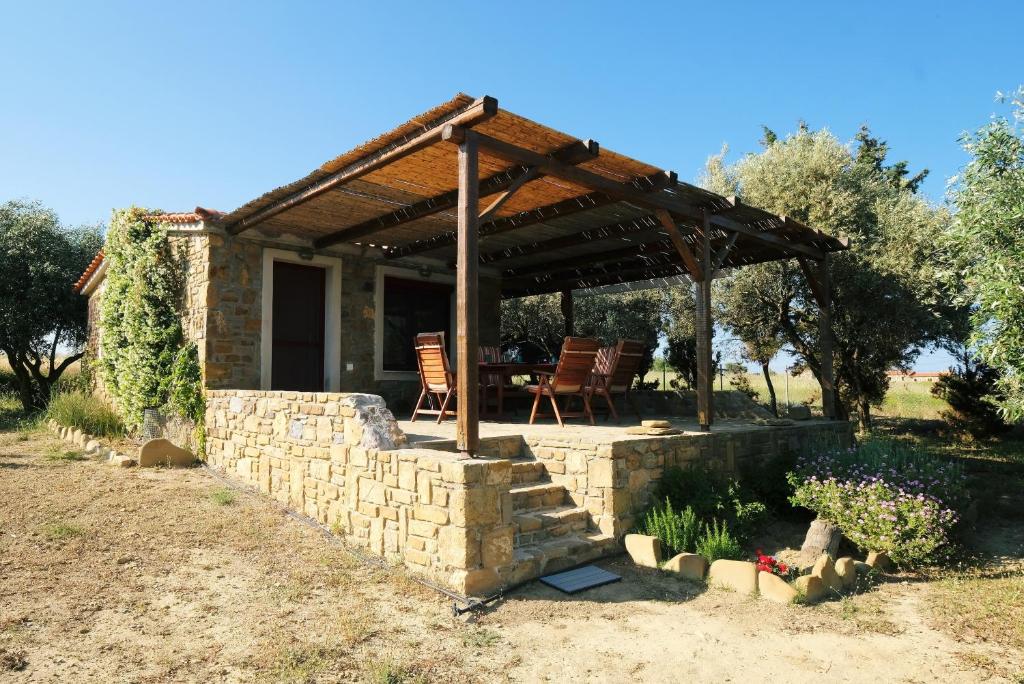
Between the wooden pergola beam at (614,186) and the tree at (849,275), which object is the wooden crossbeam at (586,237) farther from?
the tree at (849,275)

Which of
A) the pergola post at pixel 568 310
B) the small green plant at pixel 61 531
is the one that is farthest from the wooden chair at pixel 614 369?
the small green plant at pixel 61 531

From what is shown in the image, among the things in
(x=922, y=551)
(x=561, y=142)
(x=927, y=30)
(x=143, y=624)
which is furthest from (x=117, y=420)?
(x=927, y=30)

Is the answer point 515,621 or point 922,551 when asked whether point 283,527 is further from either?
point 922,551

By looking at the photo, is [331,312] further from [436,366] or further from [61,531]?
[61,531]

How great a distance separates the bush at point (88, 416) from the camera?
27.8 feet

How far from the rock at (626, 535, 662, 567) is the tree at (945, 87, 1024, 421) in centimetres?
272

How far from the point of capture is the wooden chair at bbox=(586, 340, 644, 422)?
22.5 feet

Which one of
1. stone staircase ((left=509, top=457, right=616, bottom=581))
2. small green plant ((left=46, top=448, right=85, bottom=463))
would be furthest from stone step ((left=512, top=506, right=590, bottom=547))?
small green plant ((left=46, top=448, right=85, bottom=463))

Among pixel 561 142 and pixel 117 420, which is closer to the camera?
pixel 561 142

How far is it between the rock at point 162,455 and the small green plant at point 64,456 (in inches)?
31.2

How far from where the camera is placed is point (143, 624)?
3316 millimetres

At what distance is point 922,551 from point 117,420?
31.0ft

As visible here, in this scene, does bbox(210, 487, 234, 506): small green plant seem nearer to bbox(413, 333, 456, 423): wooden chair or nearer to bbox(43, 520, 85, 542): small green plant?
bbox(43, 520, 85, 542): small green plant

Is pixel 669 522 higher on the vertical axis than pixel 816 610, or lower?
higher
